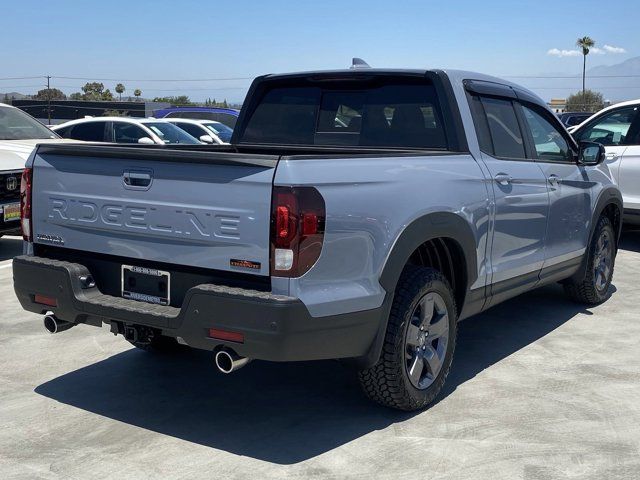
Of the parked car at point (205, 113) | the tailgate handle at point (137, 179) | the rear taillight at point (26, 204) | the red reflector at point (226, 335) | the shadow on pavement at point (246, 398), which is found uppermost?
the parked car at point (205, 113)

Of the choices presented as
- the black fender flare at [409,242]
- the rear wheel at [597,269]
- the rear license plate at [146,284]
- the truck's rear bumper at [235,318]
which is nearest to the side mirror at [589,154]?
the rear wheel at [597,269]

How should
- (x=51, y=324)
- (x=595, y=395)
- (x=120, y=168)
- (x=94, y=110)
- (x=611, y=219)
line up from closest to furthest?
1. (x=120, y=168)
2. (x=51, y=324)
3. (x=595, y=395)
4. (x=611, y=219)
5. (x=94, y=110)

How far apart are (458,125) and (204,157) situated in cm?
187

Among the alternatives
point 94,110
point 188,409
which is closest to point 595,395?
point 188,409

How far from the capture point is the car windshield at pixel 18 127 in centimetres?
1032

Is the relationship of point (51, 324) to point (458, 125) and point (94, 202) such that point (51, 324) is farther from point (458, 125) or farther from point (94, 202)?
point (458, 125)

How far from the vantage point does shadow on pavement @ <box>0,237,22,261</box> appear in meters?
9.43

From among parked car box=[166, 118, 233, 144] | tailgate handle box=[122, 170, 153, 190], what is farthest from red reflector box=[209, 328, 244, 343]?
parked car box=[166, 118, 233, 144]

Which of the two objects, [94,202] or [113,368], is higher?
[94,202]

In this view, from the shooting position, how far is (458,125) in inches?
199

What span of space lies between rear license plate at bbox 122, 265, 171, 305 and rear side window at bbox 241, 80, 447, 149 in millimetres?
1845

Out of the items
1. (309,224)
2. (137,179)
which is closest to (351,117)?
(137,179)

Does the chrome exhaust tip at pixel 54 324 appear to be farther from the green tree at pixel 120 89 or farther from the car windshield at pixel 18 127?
the green tree at pixel 120 89

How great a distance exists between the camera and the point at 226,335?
12.5 feet
